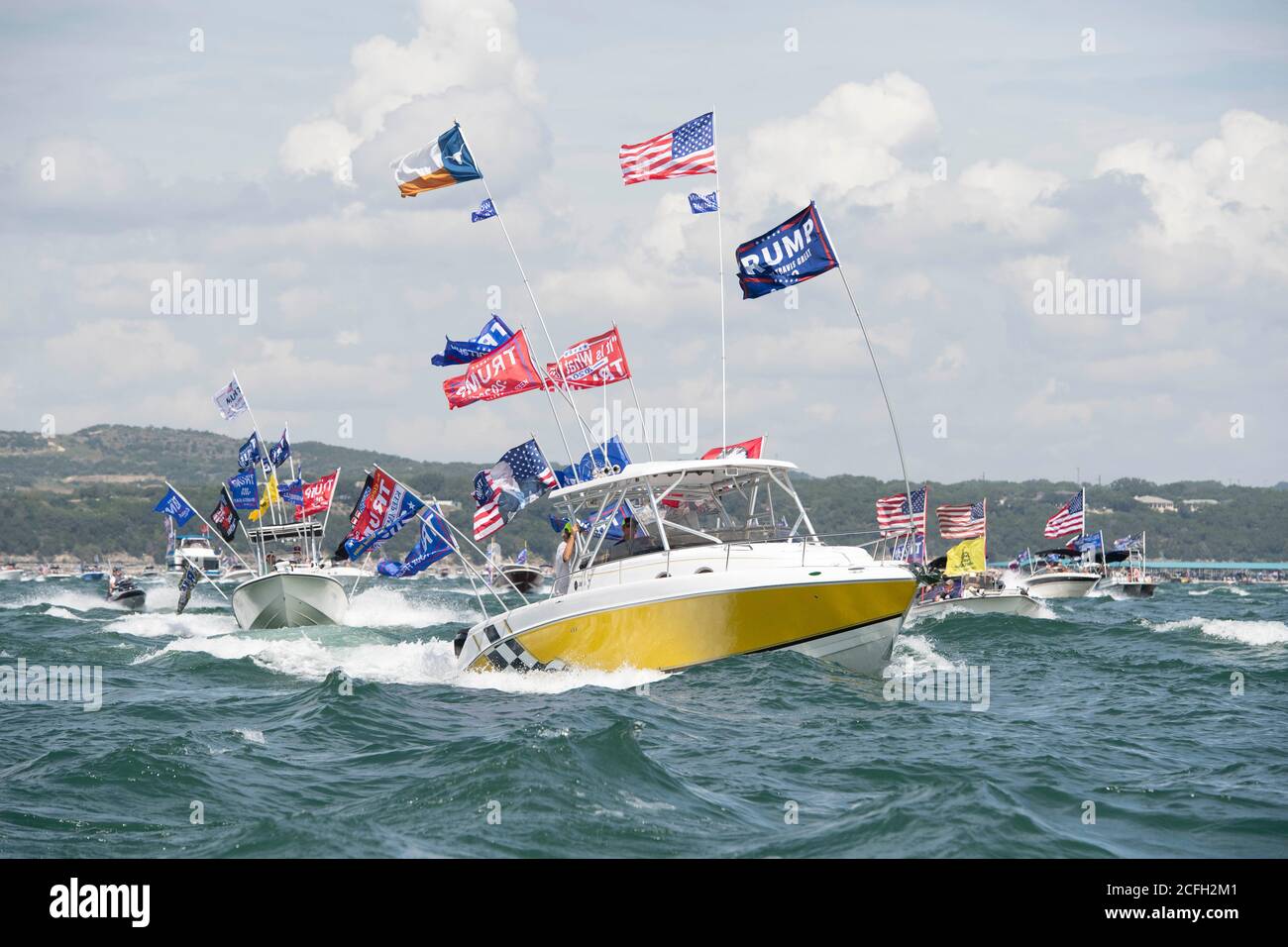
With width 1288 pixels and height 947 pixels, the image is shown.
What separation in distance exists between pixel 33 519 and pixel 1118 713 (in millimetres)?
196041

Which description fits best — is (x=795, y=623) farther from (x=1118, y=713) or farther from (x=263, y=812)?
(x=263, y=812)

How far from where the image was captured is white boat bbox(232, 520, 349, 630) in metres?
35.8

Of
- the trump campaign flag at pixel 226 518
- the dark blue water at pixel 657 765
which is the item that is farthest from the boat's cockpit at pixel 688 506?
the trump campaign flag at pixel 226 518

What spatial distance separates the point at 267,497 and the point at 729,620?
26315mm

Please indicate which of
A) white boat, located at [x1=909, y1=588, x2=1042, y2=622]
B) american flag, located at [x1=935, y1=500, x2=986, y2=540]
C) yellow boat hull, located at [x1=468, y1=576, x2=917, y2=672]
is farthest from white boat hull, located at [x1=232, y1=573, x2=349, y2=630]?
american flag, located at [x1=935, y1=500, x2=986, y2=540]

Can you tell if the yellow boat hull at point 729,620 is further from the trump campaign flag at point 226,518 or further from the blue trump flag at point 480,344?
the trump campaign flag at point 226,518

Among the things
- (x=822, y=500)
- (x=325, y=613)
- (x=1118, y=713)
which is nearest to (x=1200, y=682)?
(x=1118, y=713)

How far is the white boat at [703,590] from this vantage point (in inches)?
720

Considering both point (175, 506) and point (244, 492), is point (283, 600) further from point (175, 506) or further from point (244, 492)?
point (175, 506)

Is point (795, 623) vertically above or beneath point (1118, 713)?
above

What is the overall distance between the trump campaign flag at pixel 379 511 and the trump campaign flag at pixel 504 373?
99.2 inches

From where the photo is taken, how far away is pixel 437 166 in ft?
78.2
